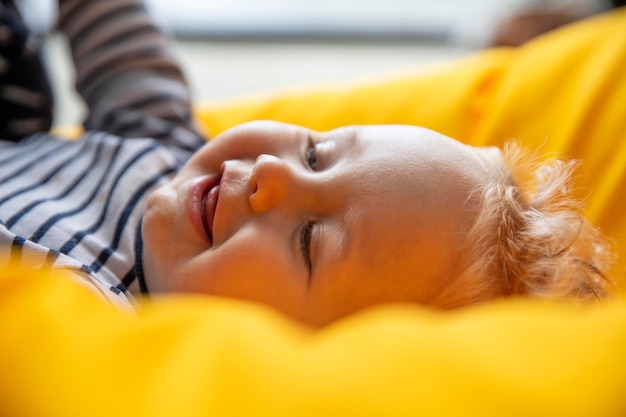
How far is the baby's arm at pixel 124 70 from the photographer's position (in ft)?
3.35

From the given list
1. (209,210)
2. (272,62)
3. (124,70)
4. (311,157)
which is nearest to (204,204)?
(209,210)

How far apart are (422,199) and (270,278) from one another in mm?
152

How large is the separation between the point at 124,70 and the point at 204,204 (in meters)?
0.46

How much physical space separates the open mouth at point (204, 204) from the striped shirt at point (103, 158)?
97 millimetres

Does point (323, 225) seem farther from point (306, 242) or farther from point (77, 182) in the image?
point (77, 182)

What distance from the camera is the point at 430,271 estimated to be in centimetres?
61

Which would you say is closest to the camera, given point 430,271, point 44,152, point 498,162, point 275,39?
point 430,271

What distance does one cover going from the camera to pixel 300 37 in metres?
2.20

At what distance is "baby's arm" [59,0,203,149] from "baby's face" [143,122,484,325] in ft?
1.17

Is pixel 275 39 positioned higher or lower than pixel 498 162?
lower

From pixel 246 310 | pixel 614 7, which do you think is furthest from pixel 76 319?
pixel 614 7

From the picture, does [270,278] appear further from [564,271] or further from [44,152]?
[44,152]

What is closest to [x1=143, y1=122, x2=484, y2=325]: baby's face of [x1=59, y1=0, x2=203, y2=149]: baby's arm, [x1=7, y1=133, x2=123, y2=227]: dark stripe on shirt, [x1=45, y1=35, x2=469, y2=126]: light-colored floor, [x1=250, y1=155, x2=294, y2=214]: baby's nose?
[x1=250, y1=155, x2=294, y2=214]: baby's nose

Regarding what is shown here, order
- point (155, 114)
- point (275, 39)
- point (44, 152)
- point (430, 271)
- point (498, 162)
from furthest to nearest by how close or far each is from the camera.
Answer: point (275, 39)
point (155, 114)
point (44, 152)
point (498, 162)
point (430, 271)
